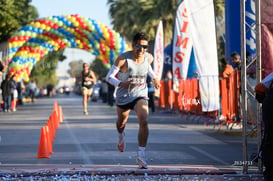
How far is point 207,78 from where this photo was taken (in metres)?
15.5

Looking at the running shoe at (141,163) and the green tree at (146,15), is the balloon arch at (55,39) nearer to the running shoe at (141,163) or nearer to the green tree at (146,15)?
the green tree at (146,15)

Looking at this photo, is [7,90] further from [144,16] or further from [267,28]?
[267,28]

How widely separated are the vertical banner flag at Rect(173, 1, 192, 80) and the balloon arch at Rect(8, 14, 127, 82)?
36.3 ft

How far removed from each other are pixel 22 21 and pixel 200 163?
30.8m

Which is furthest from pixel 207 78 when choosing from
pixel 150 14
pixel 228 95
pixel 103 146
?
pixel 150 14

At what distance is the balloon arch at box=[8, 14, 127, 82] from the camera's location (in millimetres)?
30203

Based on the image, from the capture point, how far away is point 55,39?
3181cm

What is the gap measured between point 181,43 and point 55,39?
45.1 ft

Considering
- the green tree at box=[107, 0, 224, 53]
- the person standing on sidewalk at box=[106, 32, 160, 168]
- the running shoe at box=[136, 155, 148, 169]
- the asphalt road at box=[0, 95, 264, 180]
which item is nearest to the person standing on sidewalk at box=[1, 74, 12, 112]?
the asphalt road at box=[0, 95, 264, 180]

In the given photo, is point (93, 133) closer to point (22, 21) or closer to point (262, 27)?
point (262, 27)

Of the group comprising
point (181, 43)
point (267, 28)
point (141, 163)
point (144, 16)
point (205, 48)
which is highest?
point (144, 16)

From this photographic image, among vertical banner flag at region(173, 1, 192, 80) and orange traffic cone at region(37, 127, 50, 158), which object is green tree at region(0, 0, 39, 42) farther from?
orange traffic cone at region(37, 127, 50, 158)

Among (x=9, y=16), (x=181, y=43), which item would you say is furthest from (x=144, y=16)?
(x=181, y=43)

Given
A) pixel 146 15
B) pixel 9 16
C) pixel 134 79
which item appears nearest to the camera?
pixel 134 79
